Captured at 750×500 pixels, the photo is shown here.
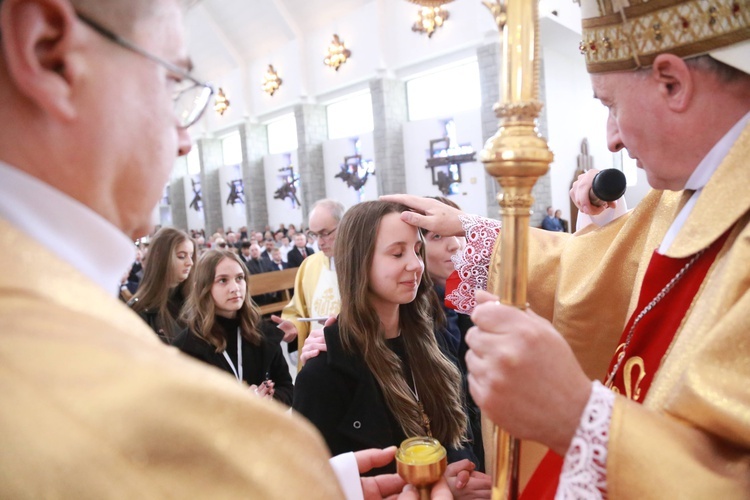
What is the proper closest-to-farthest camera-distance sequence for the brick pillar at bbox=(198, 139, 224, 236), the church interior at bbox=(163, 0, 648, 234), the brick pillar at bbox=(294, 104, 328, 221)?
1. the church interior at bbox=(163, 0, 648, 234)
2. the brick pillar at bbox=(294, 104, 328, 221)
3. the brick pillar at bbox=(198, 139, 224, 236)

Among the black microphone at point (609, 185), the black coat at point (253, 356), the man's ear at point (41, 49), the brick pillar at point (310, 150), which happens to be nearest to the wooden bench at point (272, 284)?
the black coat at point (253, 356)

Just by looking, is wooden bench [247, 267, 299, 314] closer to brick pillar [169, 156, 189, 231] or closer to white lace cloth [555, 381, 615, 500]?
white lace cloth [555, 381, 615, 500]

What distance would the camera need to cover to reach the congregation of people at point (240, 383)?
49cm

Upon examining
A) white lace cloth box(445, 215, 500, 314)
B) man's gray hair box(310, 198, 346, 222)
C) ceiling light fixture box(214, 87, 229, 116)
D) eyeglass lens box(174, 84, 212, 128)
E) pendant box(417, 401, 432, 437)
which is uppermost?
ceiling light fixture box(214, 87, 229, 116)

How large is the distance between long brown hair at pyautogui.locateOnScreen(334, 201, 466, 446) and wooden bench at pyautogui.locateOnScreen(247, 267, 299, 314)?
11.4ft

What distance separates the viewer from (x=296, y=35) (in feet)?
49.6

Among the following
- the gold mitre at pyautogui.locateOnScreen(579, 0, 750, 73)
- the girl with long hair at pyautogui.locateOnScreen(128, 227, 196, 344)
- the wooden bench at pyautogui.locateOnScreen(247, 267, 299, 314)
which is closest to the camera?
the gold mitre at pyautogui.locateOnScreen(579, 0, 750, 73)

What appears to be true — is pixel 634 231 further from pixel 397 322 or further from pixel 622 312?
pixel 397 322

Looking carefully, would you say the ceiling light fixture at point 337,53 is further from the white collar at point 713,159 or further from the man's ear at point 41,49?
the man's ear at point 41,49

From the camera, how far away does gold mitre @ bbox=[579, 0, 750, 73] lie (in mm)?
933

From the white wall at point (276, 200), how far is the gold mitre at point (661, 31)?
15.2 meters

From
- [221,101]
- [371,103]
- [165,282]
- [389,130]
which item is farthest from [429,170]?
[165,282]

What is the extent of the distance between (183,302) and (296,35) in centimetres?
1326

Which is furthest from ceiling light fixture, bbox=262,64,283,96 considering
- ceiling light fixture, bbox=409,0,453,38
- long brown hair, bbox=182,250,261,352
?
long brown hair, bbox=182,250,261,352
